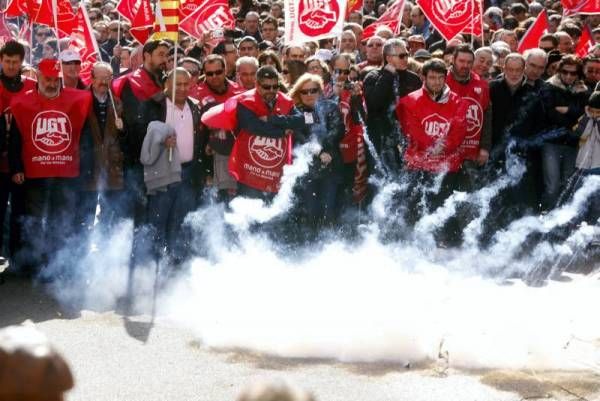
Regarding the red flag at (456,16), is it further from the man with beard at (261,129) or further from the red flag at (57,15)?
the red flag at (57,15)

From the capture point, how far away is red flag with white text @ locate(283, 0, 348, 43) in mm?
11375

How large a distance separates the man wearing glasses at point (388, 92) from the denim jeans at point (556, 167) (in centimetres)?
141

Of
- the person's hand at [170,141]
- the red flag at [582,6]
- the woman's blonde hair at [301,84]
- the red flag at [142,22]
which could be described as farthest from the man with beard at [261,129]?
the red flag at [582,6]

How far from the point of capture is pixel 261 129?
30.0ft

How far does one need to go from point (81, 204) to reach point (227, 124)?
1.47 metres

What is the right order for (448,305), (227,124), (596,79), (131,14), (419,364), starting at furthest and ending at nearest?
1. (131,14)
2. (596,79)
3. (227,124)
4. (448,305)
5. (419,364)

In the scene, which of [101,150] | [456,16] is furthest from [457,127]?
[101,150]

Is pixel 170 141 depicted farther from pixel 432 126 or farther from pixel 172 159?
pixel 432 126

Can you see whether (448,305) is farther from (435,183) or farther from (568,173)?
(568,173)

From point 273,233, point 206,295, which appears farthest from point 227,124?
point 206,295

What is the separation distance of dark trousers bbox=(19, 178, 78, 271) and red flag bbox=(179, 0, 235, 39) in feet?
11.0

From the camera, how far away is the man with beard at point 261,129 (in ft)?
30.0

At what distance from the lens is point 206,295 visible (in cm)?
825

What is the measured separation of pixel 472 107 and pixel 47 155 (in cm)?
374
